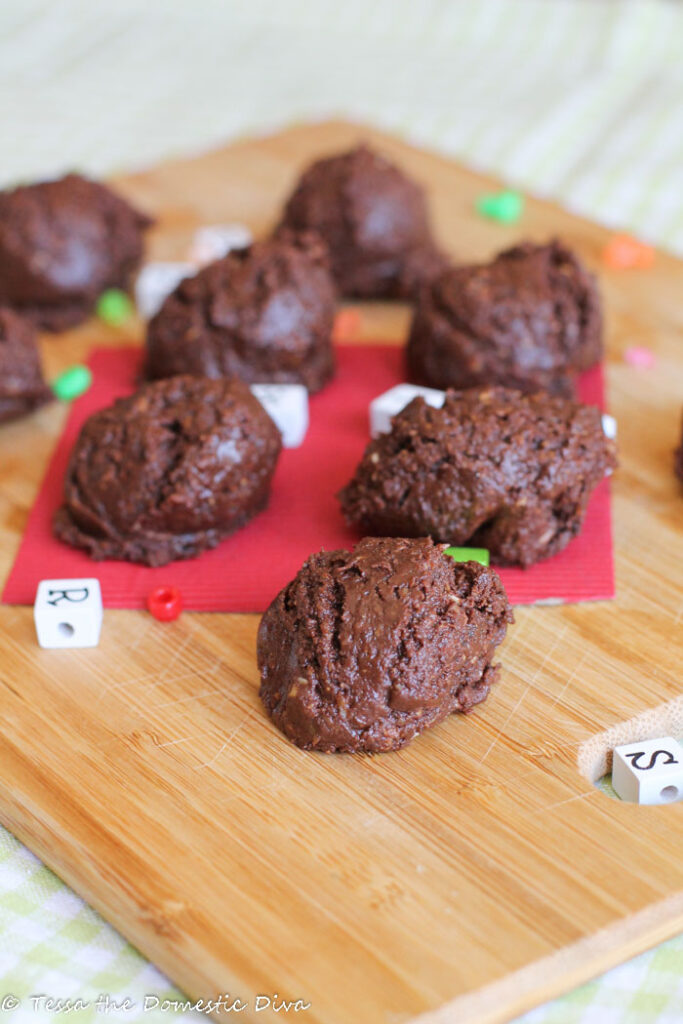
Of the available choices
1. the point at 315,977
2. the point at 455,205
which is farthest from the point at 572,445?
the point at 455,205

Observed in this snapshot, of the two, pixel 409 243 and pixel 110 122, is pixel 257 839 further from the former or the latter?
pixel 110 122

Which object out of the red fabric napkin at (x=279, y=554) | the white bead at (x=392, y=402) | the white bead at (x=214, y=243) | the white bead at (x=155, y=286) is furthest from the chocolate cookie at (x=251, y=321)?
the white bead at (x=214, y=243)

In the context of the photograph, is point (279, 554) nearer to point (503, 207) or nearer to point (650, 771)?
point (650, 771)

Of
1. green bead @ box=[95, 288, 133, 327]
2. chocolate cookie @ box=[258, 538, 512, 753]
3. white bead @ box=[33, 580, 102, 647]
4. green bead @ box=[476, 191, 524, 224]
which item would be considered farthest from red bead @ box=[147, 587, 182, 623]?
green bead @ box=[476, 191, 524, 224]

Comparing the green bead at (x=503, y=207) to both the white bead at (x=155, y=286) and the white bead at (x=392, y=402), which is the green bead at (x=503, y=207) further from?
the white bead at (x=392, y=402)

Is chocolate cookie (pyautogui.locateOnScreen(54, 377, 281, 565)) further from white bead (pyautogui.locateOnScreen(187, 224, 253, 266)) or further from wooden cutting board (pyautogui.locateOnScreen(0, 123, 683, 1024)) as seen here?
white bead (pyautogui.locateOnScreen(187, 224, 253, 266))

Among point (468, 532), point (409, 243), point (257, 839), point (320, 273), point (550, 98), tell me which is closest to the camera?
point (257, 839)
